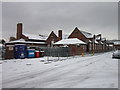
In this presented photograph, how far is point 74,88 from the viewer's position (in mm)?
7223

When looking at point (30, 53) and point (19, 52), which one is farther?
point (30, 53)

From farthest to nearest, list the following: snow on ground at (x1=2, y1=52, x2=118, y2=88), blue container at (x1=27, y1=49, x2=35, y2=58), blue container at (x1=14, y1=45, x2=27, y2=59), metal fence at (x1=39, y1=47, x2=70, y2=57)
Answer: metal fence at (x1=39, y1=47, x2=70, y2=57)
blue container at (x1=27, y1=49, x2=35, y2=58)
blue container at (x1=14, y1=45, x2=27, y2=59)
snow on ground at (x1=2, y1=52, x2=118, y2=88)

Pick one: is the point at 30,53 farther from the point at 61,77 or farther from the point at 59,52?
the point at 61,77

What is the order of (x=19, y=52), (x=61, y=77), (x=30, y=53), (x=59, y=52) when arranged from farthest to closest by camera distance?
(x=59, y=52) → (x=30, y=53) → (x=19, y=52) → (x=61, y=77)

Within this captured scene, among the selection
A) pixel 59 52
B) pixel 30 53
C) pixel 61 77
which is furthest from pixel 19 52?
pixel 61 77

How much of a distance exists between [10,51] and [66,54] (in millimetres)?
11803

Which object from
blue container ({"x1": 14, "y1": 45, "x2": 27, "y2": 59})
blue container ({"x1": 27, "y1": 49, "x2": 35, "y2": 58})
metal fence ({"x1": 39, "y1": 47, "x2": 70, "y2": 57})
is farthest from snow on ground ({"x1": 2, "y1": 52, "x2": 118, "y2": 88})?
metal fence ({"x1": 39, "y1": 47, "x2": 70, "y2": 57})

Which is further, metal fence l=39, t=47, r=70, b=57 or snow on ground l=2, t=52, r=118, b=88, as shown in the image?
metal fence l=39, t=47, r=70, b=57

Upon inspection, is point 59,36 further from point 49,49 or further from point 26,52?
point 26,52

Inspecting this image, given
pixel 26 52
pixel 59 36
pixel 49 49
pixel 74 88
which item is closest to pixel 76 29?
pixel 59 36

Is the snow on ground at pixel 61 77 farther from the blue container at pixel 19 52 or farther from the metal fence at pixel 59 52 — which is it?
the metal fence at pixel 59 52

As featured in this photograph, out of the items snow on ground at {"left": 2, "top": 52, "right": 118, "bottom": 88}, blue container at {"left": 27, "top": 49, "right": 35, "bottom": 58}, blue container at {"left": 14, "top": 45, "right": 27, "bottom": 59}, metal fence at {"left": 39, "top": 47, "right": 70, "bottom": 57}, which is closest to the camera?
snow on ground at {"left": 2, "top": 52, "right": 118, "bottom": 88}

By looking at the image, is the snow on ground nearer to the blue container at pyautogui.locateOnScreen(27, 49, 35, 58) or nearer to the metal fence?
the blue container at pyautogui.locateOnScreen(27, 49, 35, 58)

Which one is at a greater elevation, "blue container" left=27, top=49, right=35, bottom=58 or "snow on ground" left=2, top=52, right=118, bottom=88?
"blue container" left=27, top=49, right=35, bottom=58
